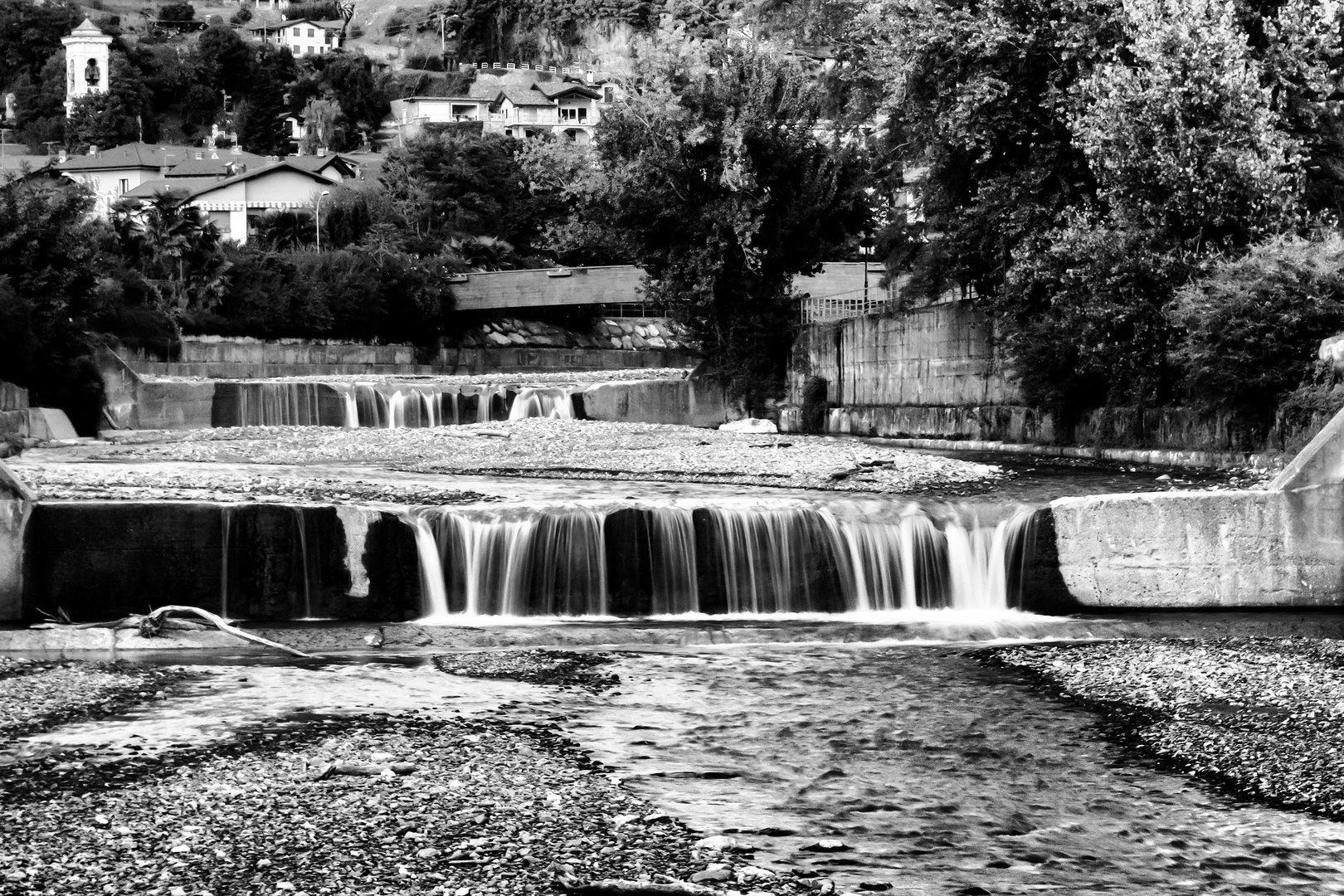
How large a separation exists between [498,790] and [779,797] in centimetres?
179

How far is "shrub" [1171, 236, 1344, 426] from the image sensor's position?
21719mm

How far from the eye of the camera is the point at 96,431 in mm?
35062

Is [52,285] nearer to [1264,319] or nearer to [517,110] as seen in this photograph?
[1264,319]

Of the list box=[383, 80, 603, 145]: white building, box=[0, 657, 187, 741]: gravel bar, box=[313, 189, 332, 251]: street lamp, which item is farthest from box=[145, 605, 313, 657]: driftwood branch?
box=[383, 80, 603, 145]: white building

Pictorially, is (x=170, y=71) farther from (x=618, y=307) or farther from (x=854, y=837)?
(x=854, y=837)

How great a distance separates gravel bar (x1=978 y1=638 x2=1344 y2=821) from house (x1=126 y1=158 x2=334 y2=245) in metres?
78.0

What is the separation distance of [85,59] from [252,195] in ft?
262

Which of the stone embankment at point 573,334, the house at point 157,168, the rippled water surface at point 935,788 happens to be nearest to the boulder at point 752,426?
the rippled water surface at point 935,788

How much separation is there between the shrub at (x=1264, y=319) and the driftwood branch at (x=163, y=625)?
14.7 m

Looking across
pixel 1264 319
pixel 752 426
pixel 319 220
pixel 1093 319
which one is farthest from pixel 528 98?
pixel 1264 319

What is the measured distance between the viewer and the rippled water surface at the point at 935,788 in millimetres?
8250

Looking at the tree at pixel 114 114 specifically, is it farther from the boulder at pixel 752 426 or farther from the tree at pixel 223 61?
the boulder at pixel 752 426

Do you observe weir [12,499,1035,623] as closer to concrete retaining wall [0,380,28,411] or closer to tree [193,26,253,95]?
concrete retaining wall [0,380,28,411]

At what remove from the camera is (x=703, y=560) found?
1748 centimetres
